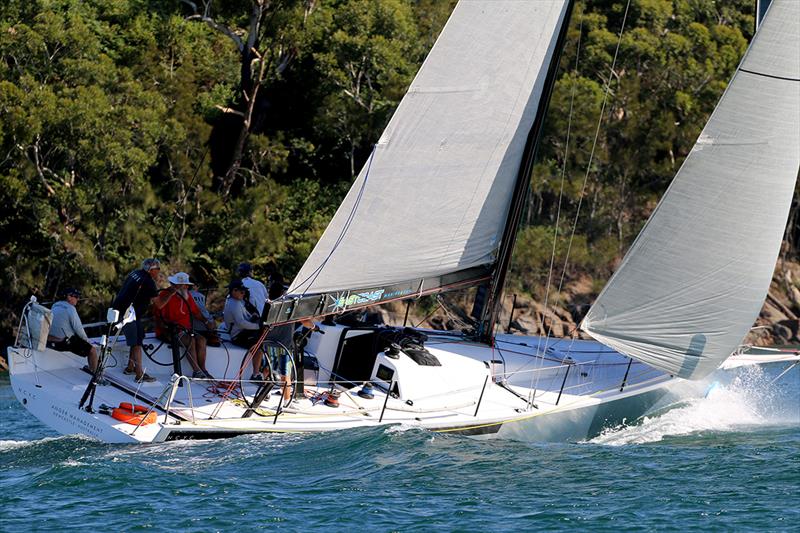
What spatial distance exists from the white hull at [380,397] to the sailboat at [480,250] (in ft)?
0.11

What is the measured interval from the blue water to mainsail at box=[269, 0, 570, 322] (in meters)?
2.32

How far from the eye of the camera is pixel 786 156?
56.3 ft

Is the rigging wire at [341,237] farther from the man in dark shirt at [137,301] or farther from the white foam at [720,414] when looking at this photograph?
the white foam at [720,414]

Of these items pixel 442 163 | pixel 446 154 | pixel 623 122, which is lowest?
pixel 442 163

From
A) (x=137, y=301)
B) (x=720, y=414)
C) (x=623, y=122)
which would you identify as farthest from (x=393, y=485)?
(x=623, y=122)

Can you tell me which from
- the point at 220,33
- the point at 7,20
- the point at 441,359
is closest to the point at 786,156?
the point at 441,359

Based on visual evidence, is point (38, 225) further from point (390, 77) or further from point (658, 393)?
point (658, 393)

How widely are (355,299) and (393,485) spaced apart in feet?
10.7

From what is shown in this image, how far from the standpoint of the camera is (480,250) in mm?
18328

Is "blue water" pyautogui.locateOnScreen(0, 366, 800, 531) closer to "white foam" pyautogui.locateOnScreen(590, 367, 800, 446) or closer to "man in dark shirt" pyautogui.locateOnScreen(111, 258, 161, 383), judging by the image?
"white foam" pyautogui.locateOnScreen(590, 367, 800, 446)

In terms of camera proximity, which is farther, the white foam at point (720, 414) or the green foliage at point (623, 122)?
the green foliage at point (623, 122)

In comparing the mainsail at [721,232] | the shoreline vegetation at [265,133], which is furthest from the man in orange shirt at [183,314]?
the shoreline vegetation at [265,133]

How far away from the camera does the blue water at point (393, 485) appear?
13.1m

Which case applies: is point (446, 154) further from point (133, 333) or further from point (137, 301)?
point (133, 333)
